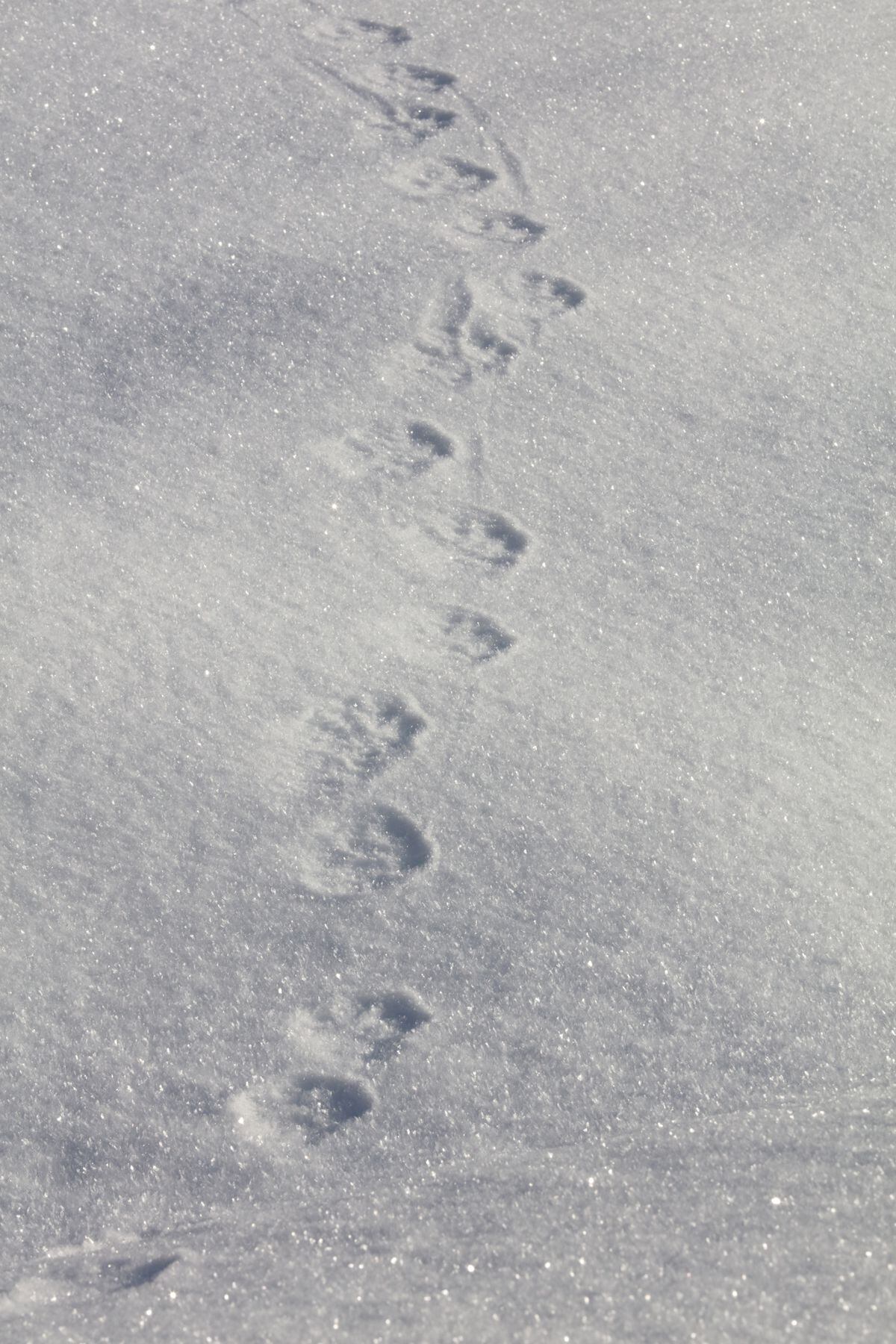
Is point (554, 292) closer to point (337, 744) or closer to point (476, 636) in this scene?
point (476, 636)

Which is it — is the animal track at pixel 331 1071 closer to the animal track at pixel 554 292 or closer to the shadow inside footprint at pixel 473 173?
the animal track at pixel 554 292

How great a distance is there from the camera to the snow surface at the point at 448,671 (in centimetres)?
114

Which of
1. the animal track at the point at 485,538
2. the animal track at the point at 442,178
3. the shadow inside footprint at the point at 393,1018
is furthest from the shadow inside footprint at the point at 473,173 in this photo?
the shadow inside footprint at the point at 393,1018

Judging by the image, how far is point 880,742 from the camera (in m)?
1.35

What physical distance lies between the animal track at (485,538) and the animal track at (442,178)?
56 centimetres

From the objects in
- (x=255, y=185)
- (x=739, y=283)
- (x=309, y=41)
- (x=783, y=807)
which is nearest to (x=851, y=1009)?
(x=783, y=807)

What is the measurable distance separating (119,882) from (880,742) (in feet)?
3.18

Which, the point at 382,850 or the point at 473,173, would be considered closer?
the point at 382,850

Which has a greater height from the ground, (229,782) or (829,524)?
(829,524)

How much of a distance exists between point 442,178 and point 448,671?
32.7 inches

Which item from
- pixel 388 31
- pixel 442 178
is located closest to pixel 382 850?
pixel 442 178

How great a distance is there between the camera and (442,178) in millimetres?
1674

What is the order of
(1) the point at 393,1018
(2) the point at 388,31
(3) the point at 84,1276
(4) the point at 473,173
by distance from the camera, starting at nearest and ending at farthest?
(3) the point at 84,1276
(1) the point at 393,1018
(4) the point at 473,173
(2) the point at 388,31

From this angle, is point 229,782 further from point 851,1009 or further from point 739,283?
point 739,283
